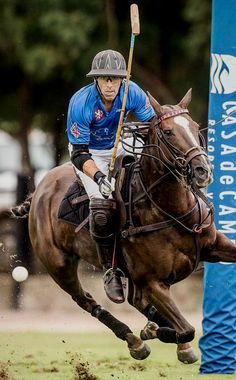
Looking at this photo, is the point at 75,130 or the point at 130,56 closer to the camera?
the point at 130,56

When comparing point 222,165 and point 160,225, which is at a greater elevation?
point 222,165

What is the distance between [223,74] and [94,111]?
142cm

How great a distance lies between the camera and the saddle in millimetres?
10820

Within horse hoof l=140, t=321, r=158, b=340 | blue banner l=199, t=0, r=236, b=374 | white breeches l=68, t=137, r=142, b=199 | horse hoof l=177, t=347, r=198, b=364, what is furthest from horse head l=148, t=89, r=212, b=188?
horse hoof l=140, t=321, r=158, b=340

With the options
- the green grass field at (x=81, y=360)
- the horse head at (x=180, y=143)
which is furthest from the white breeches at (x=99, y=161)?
the green grass field at (x=81, y=360)

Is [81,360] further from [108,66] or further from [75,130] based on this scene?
[108,66]

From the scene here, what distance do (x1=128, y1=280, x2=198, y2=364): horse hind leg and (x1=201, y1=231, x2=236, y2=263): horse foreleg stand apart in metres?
0.58

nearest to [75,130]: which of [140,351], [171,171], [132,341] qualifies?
[171,171]

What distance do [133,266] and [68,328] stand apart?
6.32 metres

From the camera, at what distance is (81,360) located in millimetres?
13328

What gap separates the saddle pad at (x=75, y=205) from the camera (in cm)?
1147

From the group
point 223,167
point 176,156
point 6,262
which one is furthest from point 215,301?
point 6,262

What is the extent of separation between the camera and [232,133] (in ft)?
38.1

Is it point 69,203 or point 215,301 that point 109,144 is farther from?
point 215,301
